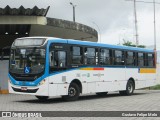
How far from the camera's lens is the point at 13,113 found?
46.7ft

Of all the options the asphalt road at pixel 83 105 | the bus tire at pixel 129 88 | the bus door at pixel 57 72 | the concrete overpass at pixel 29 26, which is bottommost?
the asphalt road at pixel 83 105

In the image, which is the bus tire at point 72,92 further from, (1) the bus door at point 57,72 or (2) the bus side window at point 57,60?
(2) the bus side window at point 57,60

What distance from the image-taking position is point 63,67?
1994 centimetres

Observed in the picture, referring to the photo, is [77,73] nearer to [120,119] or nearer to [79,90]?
[79,90]

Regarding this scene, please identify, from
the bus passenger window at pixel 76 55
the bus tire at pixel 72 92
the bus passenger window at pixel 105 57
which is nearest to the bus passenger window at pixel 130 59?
the bus passenger window at pixel 105 57

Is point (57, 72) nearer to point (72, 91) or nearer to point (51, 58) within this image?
point (51, 58)

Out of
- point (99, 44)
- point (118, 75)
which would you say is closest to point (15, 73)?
point (99, 44)

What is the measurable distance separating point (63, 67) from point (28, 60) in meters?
1.65

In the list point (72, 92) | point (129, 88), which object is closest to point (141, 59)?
point (129, 88)

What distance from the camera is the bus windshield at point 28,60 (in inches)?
752

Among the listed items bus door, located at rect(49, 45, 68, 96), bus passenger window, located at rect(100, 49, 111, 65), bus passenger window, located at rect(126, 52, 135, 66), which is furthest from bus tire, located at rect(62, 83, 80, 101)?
bus passenger window, located at rect(126, 52, 135, 66)

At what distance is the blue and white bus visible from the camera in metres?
19.1

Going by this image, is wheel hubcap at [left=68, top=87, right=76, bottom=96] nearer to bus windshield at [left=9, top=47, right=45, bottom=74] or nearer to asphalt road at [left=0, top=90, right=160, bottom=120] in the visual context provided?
asphalt road at [left=0, top=90, right=160, bottom=120]

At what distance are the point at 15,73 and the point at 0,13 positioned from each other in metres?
7.37
